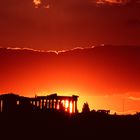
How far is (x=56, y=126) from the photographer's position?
71.6ft

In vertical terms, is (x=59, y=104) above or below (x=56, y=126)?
above

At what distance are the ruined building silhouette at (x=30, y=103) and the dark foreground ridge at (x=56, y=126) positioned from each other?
23.0 inches

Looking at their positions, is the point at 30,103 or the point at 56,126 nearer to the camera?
the point at 56,126

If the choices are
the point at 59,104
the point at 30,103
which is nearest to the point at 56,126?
the point at 30,103

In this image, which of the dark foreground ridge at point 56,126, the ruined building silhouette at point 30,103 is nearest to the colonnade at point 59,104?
the ruined building silhouette at point 30,103

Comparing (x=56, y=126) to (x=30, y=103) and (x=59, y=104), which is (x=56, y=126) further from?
(x=59, y=104)

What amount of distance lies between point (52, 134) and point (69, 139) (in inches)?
37.6

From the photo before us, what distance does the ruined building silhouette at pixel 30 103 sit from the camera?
23.0 m

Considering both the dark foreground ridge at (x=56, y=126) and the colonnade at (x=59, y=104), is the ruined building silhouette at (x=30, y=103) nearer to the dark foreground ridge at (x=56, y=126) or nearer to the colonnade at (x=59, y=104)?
the colonnade at (x=59, y=104)

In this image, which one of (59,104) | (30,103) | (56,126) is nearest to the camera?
(56,126)

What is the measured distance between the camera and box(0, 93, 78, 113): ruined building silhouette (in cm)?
2297

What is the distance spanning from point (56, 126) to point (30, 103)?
2698 millimetres

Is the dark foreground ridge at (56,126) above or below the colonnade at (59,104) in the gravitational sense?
below

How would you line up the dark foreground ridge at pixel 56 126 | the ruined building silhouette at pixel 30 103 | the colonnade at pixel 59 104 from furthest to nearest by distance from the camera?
the colonnade at pixel 59 104 → the ruined building silhouette at pixel 30 103 → the dark foreground ridge at pixel 56 126
